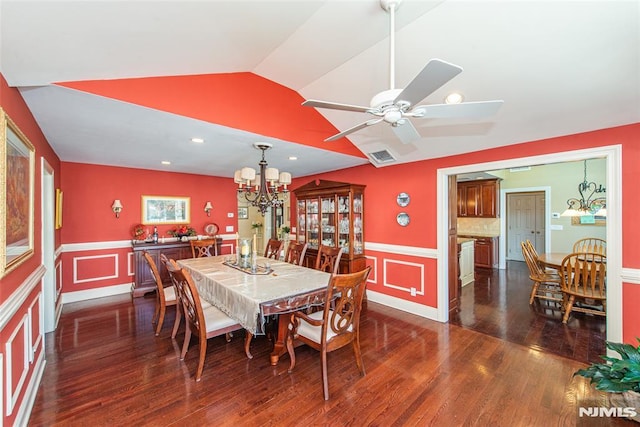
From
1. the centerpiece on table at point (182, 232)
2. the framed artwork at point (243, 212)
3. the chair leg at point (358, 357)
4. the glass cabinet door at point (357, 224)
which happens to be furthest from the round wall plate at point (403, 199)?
the framed artwork at point (243, 212)

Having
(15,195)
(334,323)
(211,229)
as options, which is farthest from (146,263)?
(334,323)

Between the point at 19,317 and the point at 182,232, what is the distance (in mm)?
3278

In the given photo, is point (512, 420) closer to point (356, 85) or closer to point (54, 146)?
point (356, 85)

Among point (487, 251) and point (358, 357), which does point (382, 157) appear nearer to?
point (358, 357)

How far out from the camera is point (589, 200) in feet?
18.4

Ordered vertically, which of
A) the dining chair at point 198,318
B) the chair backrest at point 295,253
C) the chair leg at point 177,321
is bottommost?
the chair leg at point 177,321

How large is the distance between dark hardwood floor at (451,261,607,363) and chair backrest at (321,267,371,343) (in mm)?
1991

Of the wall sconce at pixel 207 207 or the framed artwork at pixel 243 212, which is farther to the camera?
the framed artwork at pixel 243 212

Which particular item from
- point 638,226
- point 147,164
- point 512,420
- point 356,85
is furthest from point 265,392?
point 147,164

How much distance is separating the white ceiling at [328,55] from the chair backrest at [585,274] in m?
1.75

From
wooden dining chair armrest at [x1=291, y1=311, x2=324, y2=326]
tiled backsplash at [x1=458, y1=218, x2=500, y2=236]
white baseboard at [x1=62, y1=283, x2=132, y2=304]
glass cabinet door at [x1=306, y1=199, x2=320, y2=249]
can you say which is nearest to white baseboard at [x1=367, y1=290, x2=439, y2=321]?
glass cabinet door at [x1=306, y1=199, x2=320, y2=249]

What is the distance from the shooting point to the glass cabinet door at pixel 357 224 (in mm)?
4363

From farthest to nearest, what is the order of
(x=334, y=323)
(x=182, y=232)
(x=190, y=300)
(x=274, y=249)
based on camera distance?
(x=182, y=232)
(x=274, y=249)
(x=190, y=300)
(x=334, y=323)

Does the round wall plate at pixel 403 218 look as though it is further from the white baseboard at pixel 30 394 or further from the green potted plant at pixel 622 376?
the white baseboard at pixel 30 394
